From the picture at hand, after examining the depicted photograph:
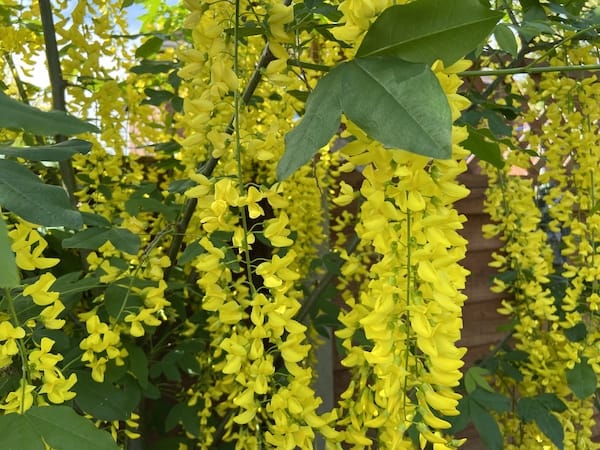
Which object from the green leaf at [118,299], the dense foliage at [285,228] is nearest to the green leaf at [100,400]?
the dense foliage at [285,228]

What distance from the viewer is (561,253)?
1.66 metres

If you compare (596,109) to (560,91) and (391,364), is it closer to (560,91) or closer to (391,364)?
(560,91)

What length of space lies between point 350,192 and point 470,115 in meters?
0.77

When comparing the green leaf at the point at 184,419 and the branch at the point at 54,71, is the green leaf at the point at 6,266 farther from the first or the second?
the green leaf at the point at 184,419

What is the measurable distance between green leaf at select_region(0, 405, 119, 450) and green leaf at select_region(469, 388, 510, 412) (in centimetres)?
111

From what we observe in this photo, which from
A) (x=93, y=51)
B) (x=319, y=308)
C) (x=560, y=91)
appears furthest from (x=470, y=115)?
(x=93, y=51)

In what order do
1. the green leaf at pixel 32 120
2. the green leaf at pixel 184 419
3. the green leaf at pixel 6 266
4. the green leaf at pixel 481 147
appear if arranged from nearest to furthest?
the green leaf at pixel 6 266 → the green leaf at pixel 32 120 → the green leaf at pixel 481 147 → the green leaf at pixel 184 419

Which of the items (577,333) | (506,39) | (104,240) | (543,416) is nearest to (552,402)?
(543,416)

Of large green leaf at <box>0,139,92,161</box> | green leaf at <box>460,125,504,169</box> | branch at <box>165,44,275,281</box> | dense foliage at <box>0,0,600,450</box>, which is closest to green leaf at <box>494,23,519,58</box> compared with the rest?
dense foliage at <box>0,0,600,450</box>

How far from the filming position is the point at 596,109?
1.49 metres

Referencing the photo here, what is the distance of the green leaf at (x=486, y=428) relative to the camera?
1.41 m

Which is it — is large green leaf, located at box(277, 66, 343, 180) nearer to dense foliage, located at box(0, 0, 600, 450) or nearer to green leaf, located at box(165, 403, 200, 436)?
dense foliage, located at box(0, 0, 600, 450)

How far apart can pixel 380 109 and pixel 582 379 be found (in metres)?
1.24

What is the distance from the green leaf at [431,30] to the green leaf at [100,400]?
67cm
